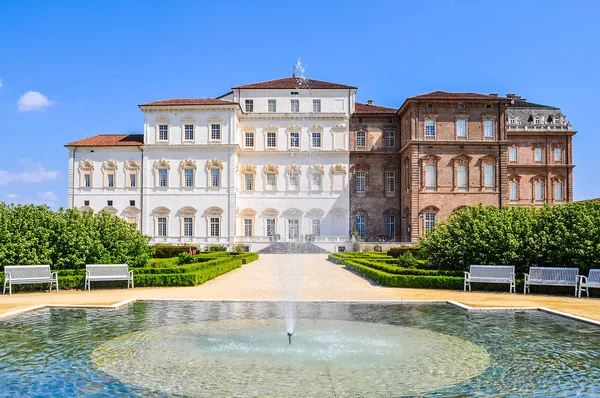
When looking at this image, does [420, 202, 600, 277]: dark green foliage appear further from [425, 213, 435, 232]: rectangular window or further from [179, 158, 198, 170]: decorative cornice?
[179, 158, 198, 170]: decorative cornice

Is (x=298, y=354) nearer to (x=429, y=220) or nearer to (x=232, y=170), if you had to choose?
(x=429, y=220)

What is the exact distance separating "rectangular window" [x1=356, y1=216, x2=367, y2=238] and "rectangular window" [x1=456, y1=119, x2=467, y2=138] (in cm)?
961

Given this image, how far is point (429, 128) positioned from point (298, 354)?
34534mm

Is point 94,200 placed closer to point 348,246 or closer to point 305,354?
point 348,246

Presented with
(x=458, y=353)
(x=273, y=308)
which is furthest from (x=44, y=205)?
(x=458, y=353)

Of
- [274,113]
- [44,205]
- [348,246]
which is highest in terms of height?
[274,113]

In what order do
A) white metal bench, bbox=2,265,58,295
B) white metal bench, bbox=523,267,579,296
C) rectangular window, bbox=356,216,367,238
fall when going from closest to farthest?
white metal bench, bbox=2,265,58,295 → white metal bench, bbox=523,267,579,296 → rectangular window, bbox=356,216,367,238

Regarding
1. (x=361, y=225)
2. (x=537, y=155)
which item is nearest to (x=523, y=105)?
(x=537, y=155)

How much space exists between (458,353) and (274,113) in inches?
1452

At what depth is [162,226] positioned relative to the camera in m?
41.3

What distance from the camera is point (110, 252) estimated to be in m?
16.6

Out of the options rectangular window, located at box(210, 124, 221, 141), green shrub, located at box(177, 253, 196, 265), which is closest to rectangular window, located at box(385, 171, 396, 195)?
rectangular window, located at box(210, 124, 221, 141)

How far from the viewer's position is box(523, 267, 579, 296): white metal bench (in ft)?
44.2

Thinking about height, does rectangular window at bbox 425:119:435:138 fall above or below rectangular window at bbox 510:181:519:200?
above
